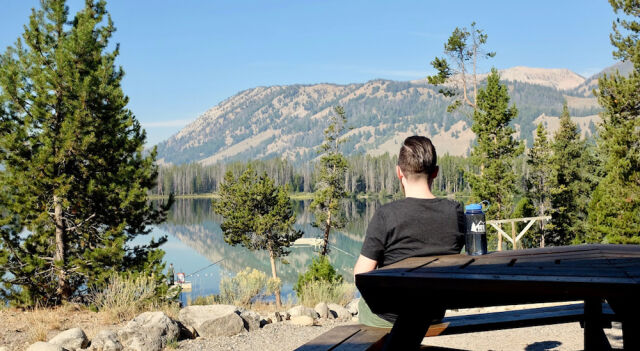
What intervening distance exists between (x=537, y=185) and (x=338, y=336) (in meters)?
30.4

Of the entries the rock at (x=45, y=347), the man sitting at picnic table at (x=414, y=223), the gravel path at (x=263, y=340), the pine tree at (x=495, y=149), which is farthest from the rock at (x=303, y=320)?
the pine tree at (x=495, y=149)

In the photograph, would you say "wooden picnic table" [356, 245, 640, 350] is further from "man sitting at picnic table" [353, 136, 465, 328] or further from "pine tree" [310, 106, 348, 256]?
"pine tree" [310, 106, 348, 256]

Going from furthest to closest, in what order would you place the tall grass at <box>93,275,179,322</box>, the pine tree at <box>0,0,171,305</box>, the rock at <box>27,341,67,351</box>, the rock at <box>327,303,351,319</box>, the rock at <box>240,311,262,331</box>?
the pine tree at <box>0,0,171,305</box> → the rock at <box>327,303,351,319</box> → the tall grass at <box>93,275,179,322</box> → the rock at <box>240,311,262,331</box> → the rock at <box>27,341,67,351</box>

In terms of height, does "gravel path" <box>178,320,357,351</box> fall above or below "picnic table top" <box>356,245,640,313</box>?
below

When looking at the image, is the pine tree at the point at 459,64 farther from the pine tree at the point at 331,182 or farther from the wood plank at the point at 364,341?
the wood plank at the point at 364,341

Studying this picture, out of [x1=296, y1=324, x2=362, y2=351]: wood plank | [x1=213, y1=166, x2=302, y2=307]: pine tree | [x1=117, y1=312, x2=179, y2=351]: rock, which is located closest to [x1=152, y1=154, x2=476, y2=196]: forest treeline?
[x1=213, y1=166, x2=302, y2=307]: pine tree

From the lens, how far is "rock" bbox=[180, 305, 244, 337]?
18.9 feet

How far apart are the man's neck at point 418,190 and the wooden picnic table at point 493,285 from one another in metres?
0.40

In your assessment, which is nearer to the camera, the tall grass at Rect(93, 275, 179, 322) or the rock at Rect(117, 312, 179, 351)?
the rock at Rect(117, 312, 179, 351)

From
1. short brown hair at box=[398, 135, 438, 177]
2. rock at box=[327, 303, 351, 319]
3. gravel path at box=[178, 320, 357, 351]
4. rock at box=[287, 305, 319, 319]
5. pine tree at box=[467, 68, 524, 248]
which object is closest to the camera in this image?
short brown hair at box=[398, 135, 438, 177]

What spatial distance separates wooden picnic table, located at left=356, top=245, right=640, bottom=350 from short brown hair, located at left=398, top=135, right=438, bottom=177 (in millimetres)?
480

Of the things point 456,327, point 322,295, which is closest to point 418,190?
point 456,327

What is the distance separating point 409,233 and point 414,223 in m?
0.05

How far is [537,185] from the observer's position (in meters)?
30.1
